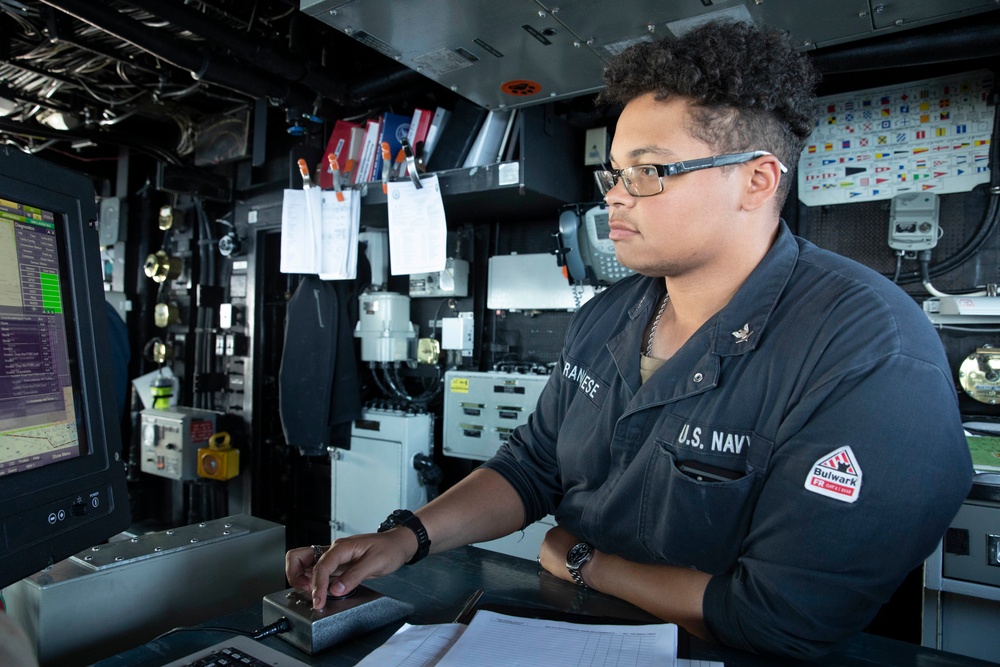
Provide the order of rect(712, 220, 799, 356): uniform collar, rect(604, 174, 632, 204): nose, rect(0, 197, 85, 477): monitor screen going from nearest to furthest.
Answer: rect(0, 197, 85, 477): monitor screen
rect(712, 220, 799, 356): uniform collar
rect(604, 174, 632, 204): nose

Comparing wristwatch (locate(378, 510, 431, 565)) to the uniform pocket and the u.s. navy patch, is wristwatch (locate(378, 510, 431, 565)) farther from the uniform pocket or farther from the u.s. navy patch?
the u.s. navy patch

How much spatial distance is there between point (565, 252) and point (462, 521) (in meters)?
1.72

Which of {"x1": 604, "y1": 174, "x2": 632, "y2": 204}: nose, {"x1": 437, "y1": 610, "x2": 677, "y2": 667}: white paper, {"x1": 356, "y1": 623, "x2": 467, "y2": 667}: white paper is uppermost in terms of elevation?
{"x1": 604, "y1": 174, "x2": 632, "y2": 204}: nose

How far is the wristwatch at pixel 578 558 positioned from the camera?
1.10 metres

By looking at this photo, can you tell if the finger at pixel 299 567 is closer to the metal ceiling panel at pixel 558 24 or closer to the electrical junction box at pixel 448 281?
the metal ceiling panel at pixel 558 24

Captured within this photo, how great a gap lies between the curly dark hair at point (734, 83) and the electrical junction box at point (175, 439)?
3.58 metres

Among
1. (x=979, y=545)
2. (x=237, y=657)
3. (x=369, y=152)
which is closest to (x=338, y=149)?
(x=369, y=152)

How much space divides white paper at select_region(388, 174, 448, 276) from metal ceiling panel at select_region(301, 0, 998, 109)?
0.55 m

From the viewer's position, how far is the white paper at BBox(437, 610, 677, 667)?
75cm

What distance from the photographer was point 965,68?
7.63ft

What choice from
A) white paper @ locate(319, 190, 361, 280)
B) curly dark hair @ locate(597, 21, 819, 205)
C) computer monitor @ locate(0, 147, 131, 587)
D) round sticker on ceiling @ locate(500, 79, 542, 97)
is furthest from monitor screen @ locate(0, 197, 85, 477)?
white paper @ locate(319, 190, 361, 280)

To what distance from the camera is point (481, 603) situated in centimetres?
97

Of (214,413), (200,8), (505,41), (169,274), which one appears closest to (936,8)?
(505,41)

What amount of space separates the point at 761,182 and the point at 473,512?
2.64 feet
